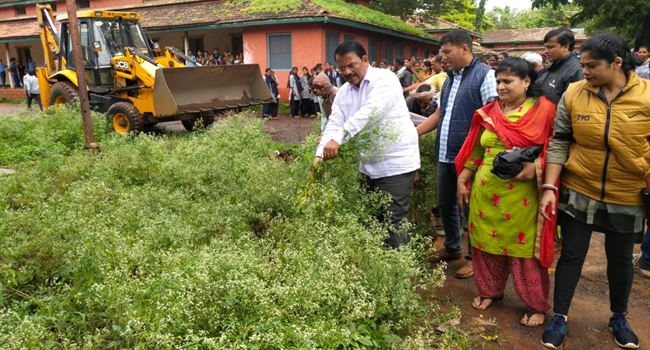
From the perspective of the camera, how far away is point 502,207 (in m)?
3.17

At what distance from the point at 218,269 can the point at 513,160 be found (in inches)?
71.7

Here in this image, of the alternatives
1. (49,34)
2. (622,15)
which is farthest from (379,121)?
(622,15)

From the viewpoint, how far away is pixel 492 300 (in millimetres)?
3533

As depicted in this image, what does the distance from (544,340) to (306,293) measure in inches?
63.5

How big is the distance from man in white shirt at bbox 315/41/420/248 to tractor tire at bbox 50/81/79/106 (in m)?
8.56

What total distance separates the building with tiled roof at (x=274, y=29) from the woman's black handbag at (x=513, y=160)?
514 inches

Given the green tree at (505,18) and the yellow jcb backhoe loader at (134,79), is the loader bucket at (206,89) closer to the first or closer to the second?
the yellow jcb backhoe loader at (134,79)

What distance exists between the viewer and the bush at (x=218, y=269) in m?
2.28

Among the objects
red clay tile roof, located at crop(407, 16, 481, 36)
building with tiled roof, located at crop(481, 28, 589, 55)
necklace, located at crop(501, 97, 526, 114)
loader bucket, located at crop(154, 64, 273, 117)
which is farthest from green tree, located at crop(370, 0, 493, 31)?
necklace, located at crop(501, 97, 526, 114)

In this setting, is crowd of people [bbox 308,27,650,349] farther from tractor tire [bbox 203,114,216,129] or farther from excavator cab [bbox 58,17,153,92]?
excavator cab [bbox 58,17,153,92]

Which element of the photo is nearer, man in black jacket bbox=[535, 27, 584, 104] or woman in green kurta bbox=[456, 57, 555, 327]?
woman in green kurta bbox=[456, 57, 555, 327]

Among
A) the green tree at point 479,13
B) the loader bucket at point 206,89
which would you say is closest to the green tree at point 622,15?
the loader bucket at point 206,89

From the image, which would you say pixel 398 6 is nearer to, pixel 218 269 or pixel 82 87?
pixel 82 87

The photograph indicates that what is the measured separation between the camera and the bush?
89.7 inches
